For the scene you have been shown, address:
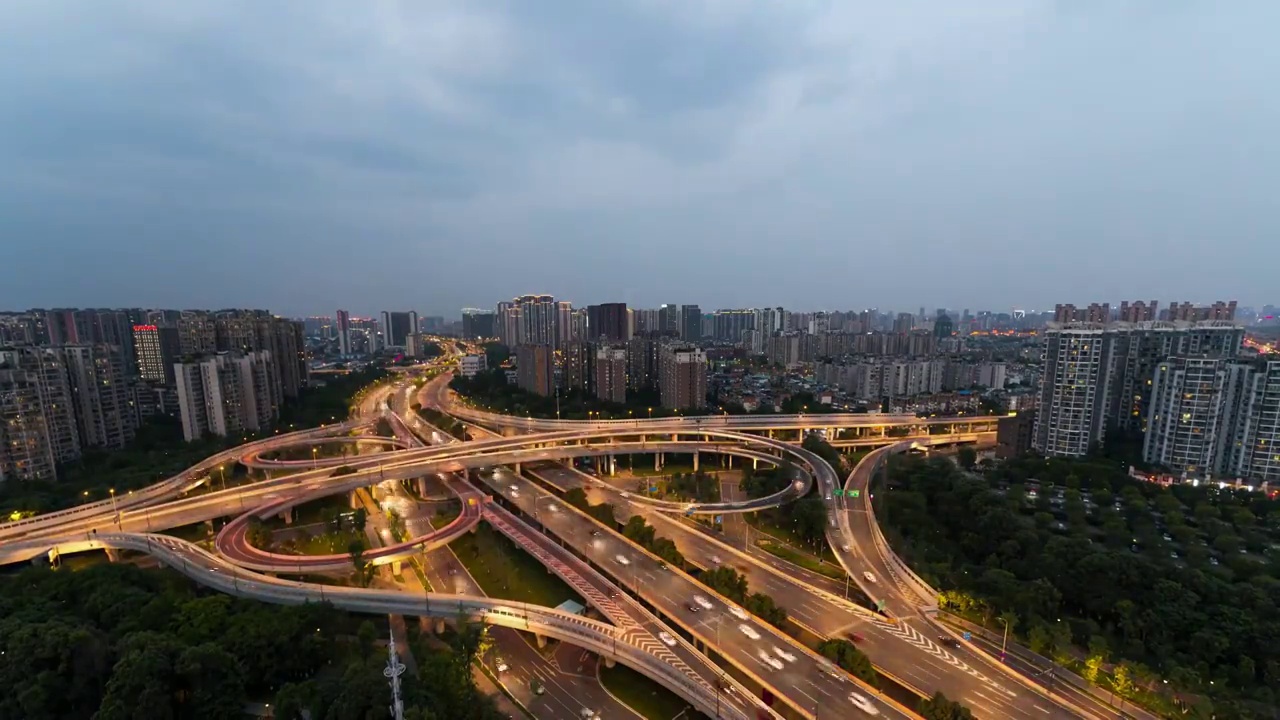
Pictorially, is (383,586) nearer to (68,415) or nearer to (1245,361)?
(68,415)

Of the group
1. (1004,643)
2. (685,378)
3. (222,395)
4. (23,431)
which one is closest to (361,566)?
(1004,643)

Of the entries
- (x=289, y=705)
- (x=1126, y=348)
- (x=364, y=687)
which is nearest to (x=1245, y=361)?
(x=1126, y=348)

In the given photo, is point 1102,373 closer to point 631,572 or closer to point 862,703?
point 862,703

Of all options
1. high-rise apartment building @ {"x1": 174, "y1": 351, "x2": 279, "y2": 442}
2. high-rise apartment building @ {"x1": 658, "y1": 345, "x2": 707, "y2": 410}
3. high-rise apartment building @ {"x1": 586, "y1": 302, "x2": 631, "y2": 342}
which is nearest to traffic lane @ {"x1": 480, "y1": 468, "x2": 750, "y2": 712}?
high-rise apartment building @ {"x1": 658, "y1": 345, "x2": 707, "y2": 410}

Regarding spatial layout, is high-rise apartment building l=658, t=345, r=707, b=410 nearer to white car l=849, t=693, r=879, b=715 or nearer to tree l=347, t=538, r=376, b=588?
tree l=347, t=538, r=376, b=588

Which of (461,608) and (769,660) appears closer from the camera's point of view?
(769,660)

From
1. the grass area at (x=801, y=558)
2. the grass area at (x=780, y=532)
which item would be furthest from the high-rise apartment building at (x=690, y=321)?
the grass area at (x=801, y=558)
